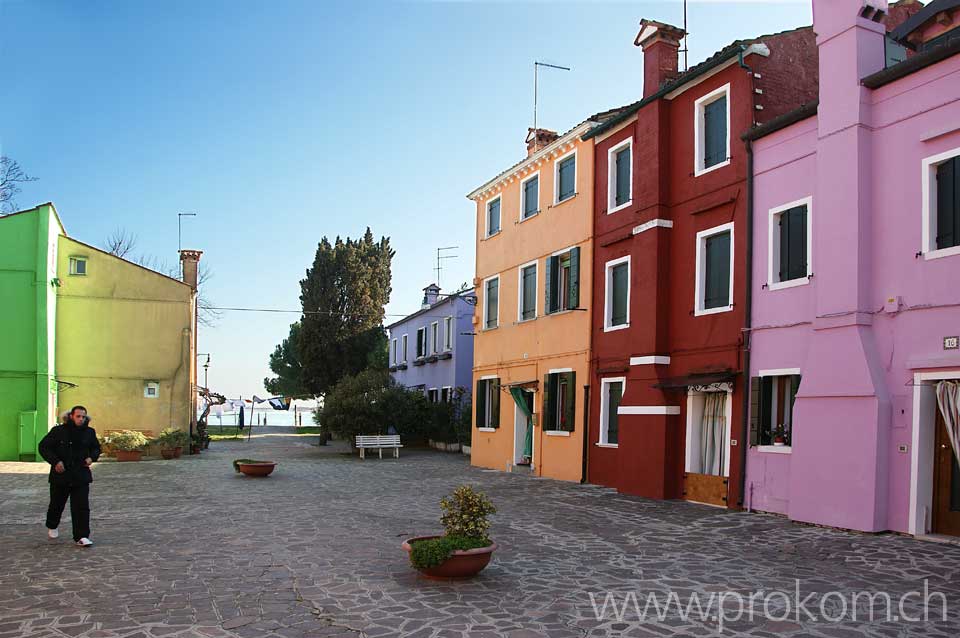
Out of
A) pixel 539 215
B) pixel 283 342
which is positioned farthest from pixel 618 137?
pixel 283 342

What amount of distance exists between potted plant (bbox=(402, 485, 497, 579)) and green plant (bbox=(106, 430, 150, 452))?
20.7m

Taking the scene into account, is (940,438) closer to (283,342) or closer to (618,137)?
(618,137)

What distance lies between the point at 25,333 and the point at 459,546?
A: 2310 centimetres

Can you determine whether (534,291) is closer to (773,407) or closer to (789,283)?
(773,407)

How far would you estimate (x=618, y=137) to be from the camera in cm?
1855

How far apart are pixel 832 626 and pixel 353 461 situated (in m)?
22.0

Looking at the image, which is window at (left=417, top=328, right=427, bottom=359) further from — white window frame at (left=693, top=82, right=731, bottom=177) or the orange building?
white window frame at (left=693, top=82, right=731, bottom=177)

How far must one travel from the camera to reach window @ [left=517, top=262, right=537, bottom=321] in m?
22.2

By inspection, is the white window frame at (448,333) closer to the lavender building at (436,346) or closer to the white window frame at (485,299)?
the lavender building at (436,346)

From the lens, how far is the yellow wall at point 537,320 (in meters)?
19.5

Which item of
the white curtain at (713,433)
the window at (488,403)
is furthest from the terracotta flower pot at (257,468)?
the white curtain at (713,433)

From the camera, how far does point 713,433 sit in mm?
15125

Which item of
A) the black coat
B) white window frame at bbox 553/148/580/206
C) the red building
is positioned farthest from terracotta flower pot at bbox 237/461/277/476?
the black coat

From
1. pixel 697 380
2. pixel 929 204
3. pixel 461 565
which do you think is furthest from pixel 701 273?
pixel 461 565
